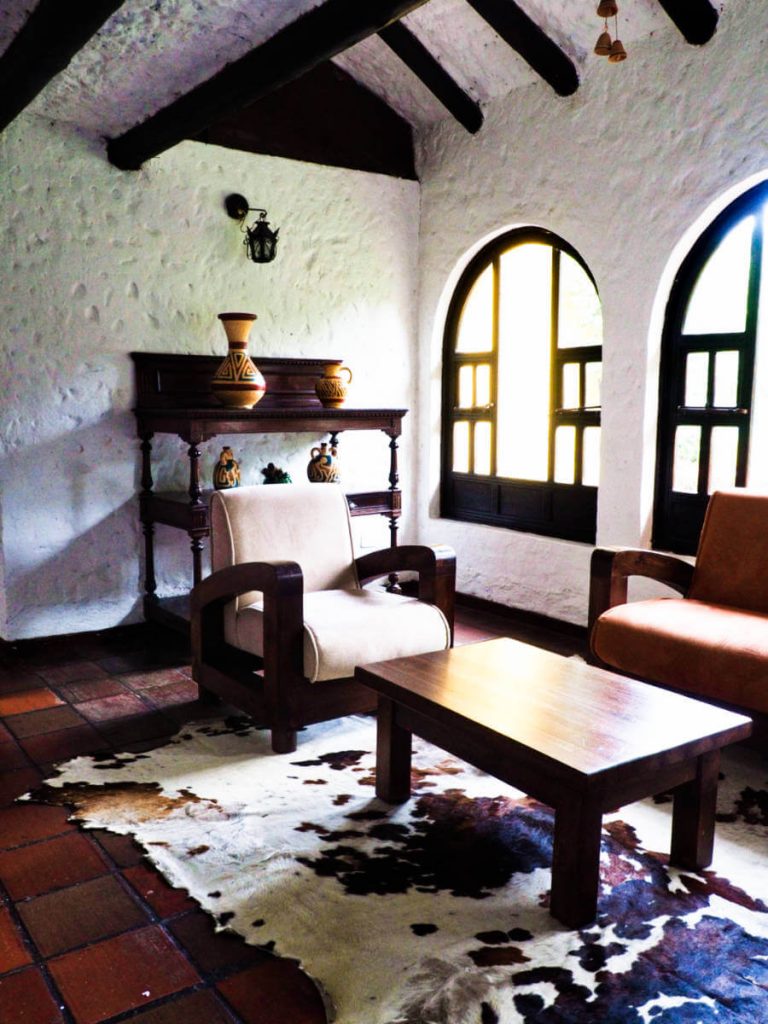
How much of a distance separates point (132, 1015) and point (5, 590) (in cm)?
306

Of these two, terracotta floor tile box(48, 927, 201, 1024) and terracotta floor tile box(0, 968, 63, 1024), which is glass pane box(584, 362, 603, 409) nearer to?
terracotta floor tile box(48, 927, 201, 1024)

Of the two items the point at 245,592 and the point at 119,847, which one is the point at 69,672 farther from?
the point at 119,847

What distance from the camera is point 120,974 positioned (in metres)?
1.89

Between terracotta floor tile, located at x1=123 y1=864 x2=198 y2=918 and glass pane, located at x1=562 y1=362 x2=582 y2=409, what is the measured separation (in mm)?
3407

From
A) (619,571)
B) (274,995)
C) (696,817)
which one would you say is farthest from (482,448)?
(274,995)

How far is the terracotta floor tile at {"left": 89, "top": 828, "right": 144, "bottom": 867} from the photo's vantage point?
2361mm

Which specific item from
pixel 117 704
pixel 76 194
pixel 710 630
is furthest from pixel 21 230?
pixel 710 630

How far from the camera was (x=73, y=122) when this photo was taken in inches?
170

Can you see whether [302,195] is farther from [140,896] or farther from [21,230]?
[140,896]

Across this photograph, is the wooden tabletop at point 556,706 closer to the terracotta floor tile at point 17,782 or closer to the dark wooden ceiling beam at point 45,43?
the terracotta floor tile at point 17,782

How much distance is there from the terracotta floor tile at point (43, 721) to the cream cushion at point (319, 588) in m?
0.68

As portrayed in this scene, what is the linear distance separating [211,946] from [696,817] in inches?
49.9

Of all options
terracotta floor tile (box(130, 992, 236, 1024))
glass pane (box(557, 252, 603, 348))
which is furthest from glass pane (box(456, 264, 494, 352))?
terracotta floor tile (box(130, 992, 236, 1024))

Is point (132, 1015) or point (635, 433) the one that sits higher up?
point (635, 433)
